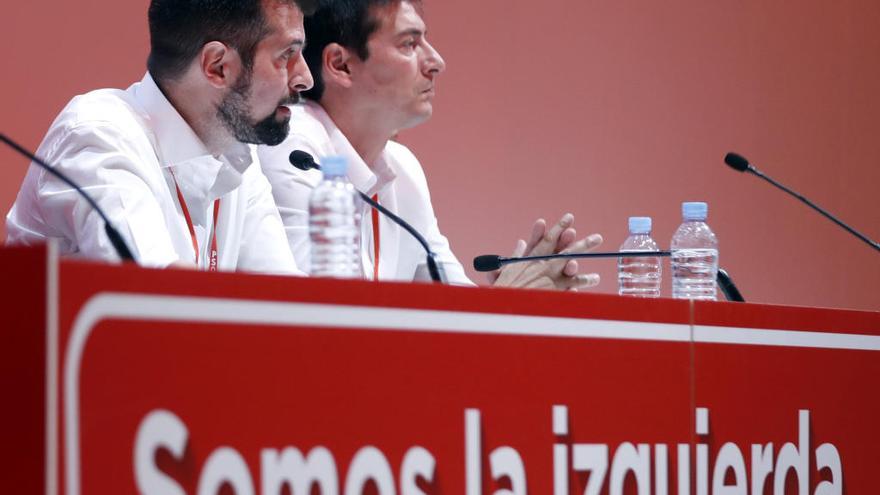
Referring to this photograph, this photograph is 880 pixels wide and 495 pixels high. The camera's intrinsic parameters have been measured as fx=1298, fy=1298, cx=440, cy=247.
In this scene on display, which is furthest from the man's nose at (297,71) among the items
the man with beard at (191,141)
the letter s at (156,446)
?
the letter s at (156,446)

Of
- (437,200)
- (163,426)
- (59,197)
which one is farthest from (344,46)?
(163,426)

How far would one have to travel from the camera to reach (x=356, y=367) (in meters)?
1.35

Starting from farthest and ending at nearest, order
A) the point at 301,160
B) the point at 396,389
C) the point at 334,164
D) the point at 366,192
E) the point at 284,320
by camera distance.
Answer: the point at 366,192, the point at 301,160, the point at 334,164, the point at 396,389, the point at 284,320

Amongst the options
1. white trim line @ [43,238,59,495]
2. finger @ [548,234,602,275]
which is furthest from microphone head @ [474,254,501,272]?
white trim line @ [43,238,59,495]

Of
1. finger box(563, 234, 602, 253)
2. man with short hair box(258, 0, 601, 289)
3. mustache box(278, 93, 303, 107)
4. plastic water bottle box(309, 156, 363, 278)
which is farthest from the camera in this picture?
man with short hair box(258, 0, 601, 289)

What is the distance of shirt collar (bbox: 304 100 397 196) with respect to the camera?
113 inches

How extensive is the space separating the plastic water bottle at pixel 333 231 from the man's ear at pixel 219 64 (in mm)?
412

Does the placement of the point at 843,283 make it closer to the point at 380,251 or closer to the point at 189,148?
the point at 380,251

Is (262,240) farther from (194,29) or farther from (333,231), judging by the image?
(333,231)

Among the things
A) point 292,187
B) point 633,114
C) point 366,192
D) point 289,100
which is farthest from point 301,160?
point 633,114

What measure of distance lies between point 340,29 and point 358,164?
0.37m

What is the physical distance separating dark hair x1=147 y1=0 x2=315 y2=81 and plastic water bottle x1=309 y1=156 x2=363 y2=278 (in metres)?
0.45

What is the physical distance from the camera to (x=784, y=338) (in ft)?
6.47

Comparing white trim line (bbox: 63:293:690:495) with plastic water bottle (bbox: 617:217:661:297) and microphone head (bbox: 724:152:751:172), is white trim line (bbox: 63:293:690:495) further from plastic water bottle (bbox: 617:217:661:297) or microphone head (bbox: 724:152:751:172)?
plastic water bottle (bbox: 617:217:661:297)
